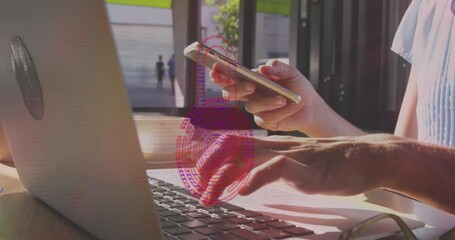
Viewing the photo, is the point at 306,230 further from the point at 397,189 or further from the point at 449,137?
the point at 449,137

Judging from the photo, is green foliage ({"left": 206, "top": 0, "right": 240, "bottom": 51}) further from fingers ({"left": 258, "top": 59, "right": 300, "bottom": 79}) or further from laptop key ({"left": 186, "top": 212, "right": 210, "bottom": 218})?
laptop key ({"left": 186, "top": 212, "right": 210, "bottom": 218})

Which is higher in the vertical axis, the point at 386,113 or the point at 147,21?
the point at 147,21

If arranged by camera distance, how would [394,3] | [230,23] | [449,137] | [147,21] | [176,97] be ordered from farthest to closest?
[147,21] → [176,97] → [230,23] → [394,3] → [449,137]

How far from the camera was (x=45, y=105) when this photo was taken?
40 centimetres

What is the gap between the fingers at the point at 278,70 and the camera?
85 centimetres

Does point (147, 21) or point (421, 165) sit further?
point (147, 21)

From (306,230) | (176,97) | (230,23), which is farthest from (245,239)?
(176,97)

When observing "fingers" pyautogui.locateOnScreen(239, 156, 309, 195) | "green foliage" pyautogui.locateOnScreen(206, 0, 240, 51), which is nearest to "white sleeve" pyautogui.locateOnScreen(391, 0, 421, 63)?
"fingers" pyautogui.locateOnScreen(239, 156, 309, 195)

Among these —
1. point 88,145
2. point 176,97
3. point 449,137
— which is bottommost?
point 176,97

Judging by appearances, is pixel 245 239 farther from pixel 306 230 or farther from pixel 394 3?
pixel 394 3

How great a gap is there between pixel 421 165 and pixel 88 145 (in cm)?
39

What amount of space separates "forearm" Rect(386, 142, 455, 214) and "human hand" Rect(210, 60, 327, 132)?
23 cm

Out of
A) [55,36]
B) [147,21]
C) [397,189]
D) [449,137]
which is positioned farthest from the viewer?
[147,21]
